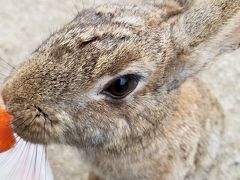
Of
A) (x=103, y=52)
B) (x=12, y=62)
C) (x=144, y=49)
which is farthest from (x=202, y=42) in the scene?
(x=12, y=62)

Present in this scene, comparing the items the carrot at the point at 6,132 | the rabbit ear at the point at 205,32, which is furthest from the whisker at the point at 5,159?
the rabbit ear at the point at 205,32

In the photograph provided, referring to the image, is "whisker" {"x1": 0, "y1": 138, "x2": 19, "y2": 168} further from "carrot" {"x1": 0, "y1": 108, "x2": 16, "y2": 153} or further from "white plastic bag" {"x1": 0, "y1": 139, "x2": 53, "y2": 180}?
"carrot" {"x1": 0, "y1": 108, "x2": 16, "y2": 153}

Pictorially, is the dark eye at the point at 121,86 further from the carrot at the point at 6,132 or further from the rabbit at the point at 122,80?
the carrot at the point at 6,132

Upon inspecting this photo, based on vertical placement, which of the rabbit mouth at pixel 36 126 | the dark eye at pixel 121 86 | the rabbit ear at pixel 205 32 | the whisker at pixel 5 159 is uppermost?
the rabbit ear at pixel 205 32

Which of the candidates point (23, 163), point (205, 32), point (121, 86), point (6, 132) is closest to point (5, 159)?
point (23, 163)

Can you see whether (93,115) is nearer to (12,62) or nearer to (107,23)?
(107,23)

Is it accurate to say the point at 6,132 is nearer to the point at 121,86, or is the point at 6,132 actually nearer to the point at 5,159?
the point at 5,159

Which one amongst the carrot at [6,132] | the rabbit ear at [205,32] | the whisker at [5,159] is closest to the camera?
the carrot at [6,132]
